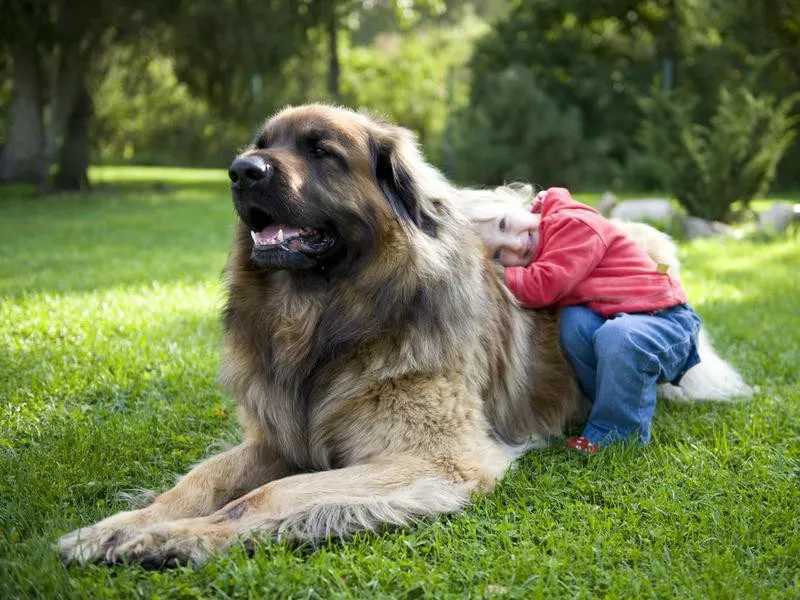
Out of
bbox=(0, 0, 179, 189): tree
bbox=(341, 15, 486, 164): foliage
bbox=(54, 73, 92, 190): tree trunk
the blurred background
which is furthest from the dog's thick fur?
bbox=(341, 15, 486, 164): foliage

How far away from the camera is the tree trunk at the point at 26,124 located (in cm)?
1877

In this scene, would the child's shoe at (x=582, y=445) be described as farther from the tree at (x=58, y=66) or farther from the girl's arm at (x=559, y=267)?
the tree at (x=58, y=66)

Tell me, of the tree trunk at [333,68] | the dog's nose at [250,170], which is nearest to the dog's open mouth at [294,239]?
the dog's nose at [250,170]

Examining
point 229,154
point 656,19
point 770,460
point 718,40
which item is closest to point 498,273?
point 770,460

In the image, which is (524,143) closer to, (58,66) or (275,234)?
(58,66)

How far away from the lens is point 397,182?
3.37 meters

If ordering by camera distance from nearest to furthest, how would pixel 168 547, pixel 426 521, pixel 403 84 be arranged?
pixel 168 547 < pixel 426 521 < pixel 403 84

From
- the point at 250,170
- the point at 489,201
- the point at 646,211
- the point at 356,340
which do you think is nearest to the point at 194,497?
the point at 356,340

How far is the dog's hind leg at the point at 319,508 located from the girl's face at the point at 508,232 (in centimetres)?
129

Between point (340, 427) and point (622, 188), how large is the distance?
19.6m

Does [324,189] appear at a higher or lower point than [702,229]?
higher

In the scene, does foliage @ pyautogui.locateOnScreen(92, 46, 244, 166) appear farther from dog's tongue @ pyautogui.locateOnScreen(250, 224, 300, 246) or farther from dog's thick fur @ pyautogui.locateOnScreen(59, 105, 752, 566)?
dog's tongue @ pyautogui.locateOnScreen(250, 224, 300, 246)

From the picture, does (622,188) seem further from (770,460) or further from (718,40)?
(770,460)

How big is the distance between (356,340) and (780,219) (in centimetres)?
1058
